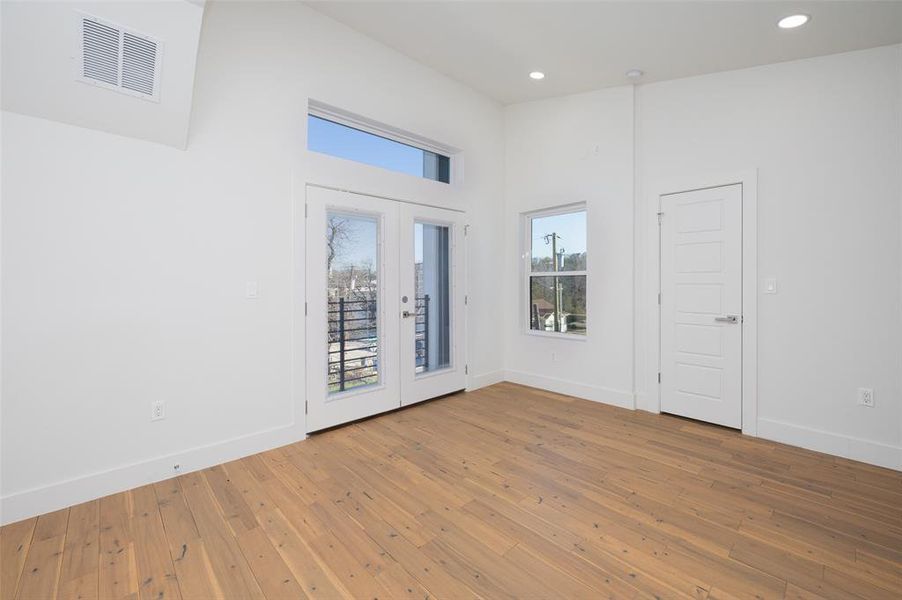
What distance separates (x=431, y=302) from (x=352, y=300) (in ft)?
3.15

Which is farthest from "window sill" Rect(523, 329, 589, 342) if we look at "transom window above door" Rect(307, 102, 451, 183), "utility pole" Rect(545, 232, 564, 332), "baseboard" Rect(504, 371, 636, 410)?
"transom window above door" Rect(307, 102, 451, 183)

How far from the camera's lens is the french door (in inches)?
131

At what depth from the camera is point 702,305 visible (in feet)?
12.1

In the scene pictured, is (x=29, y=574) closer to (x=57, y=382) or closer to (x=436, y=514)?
(x=57, y=382)

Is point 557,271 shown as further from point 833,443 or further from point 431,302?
point 833,443

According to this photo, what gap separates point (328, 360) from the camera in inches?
135

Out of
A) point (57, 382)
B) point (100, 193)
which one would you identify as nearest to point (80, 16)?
point (100, 193)

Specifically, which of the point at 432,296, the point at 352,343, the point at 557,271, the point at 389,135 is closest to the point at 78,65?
the point at 389,135

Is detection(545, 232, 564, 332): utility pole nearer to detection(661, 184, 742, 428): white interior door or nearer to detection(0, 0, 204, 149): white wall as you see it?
detection(661, 184, 742, 428): white interior door

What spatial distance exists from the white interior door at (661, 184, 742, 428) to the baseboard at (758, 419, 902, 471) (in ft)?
0.82

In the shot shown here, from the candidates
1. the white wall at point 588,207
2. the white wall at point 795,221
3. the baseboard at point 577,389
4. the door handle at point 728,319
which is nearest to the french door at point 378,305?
the baseboard at point 577,389

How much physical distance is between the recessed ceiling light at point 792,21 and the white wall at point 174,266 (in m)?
3.08

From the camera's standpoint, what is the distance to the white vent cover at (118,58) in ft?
6.77

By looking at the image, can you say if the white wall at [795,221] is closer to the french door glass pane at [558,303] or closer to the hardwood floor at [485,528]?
the french door glass pane at [558,303]
